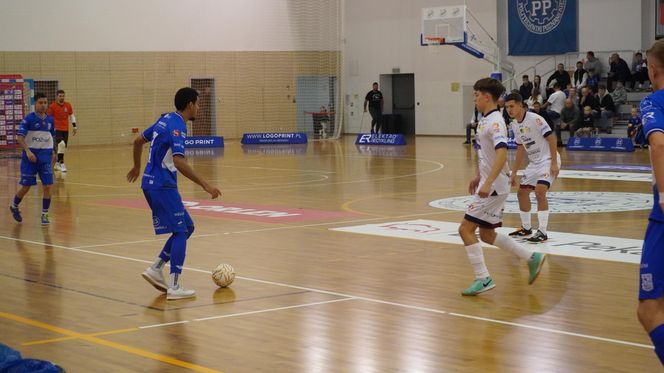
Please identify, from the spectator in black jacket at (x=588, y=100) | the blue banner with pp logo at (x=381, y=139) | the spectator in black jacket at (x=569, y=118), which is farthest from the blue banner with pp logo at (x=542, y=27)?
the blue banner with pp logo at (x=381, y=139)

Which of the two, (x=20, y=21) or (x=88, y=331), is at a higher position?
(x=20, y=21)

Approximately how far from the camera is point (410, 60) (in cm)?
4353

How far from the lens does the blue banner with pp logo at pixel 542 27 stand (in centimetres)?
3747

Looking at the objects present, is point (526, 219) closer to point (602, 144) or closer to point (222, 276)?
point (222, 276)

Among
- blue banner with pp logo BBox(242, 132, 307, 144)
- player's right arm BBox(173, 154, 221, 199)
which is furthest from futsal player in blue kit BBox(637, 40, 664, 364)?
blue banner with pp logo BBox(242, 132, 307, 144)

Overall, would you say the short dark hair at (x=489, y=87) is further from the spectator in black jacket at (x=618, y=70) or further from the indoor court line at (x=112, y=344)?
the spectator in black jacket at (x=618, y=70)

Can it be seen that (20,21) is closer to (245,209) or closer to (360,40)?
(360,40)

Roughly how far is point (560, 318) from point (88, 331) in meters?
3.98

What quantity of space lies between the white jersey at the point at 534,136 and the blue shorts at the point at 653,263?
308 inches

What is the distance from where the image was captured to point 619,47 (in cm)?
3556

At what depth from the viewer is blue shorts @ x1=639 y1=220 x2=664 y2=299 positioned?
5121 mm

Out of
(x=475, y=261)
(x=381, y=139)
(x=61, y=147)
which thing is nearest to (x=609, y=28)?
(x=381, y=139)

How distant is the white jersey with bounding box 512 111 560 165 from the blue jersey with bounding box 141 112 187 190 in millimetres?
5222

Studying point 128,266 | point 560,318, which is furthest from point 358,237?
point 560,318
